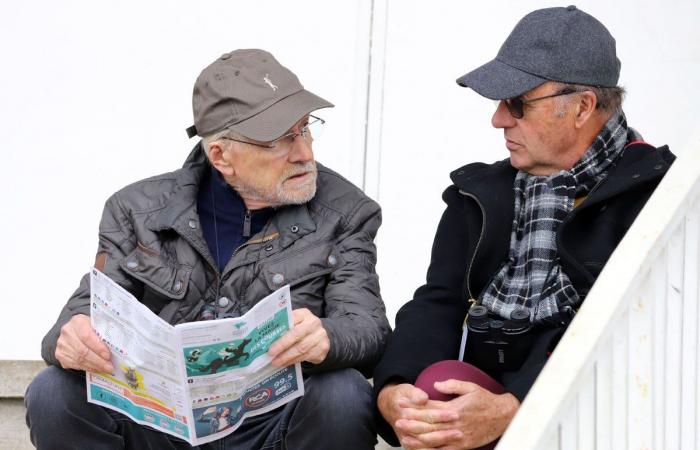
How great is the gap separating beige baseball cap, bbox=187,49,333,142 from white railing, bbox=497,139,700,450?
4.06ft

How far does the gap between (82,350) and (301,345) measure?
0.55m

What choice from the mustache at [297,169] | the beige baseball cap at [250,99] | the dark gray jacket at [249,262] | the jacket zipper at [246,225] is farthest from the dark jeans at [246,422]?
the beige baseball cap at [250,99]

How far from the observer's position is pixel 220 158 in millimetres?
3449

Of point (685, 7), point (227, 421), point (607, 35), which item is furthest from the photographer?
point (685, 7)

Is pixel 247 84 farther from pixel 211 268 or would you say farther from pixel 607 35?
pixel 607 35

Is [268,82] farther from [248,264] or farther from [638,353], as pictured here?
[638,353]

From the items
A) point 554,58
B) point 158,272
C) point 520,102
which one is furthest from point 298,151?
point 554,58

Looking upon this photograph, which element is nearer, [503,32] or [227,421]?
[227,421]

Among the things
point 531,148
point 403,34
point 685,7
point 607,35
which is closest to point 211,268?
point 531,148

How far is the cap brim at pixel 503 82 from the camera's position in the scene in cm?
315

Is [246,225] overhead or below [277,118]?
below

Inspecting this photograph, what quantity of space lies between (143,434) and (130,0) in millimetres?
1988

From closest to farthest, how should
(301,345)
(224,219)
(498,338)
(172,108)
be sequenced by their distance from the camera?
1. (301,345)
2. (498,338)
3. (224,219)
4. (172,108)

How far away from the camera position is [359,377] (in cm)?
312
